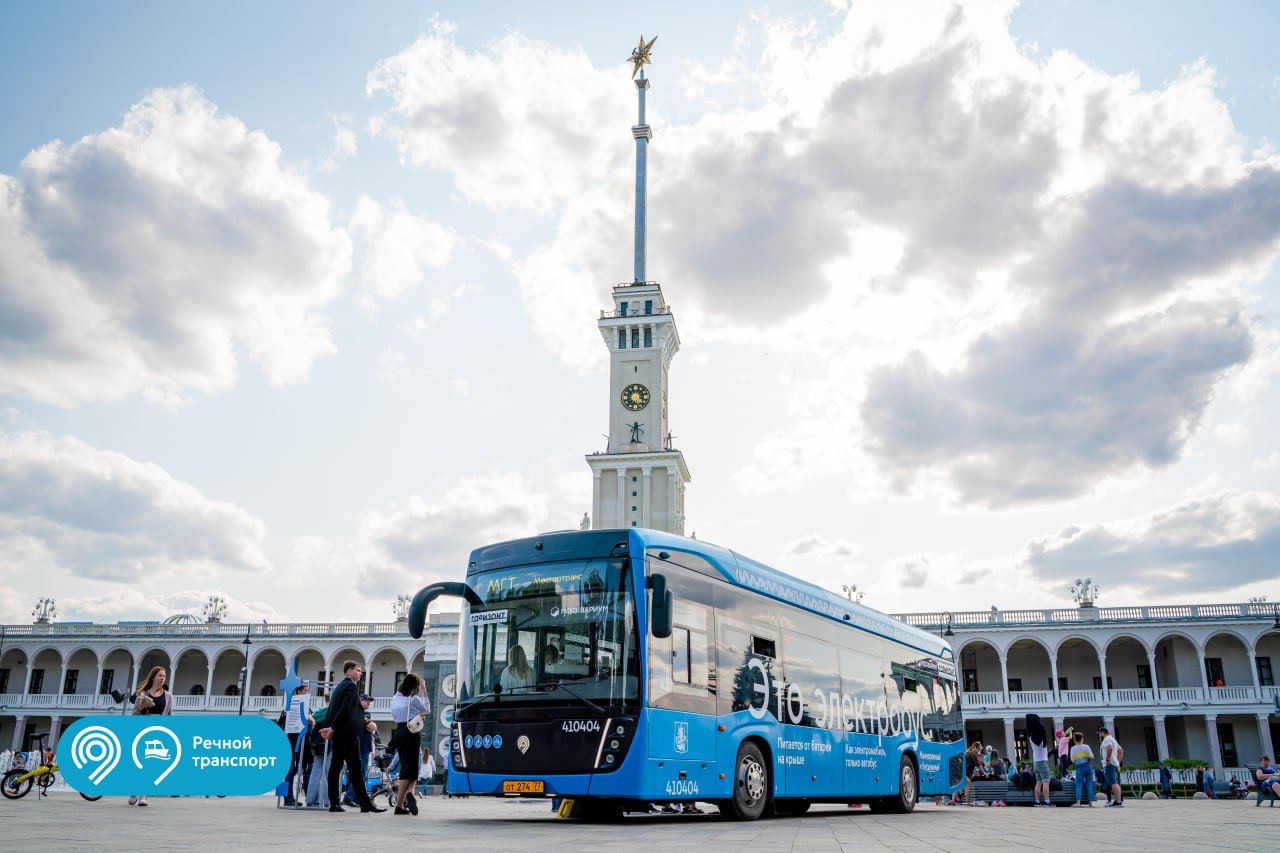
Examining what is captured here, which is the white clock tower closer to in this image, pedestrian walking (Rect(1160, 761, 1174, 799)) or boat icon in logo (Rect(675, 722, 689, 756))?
pedestrian walking (Rect(1160, 761, 1174, 799))

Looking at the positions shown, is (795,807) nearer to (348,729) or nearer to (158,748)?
(348,729)

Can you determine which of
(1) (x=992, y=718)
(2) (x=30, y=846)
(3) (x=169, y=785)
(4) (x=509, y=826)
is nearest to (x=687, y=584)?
(4) (x=509, y=826)

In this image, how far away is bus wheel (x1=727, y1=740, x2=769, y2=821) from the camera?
10.8 metres

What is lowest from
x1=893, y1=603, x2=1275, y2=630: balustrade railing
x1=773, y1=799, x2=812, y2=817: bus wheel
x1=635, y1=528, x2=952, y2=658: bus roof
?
x1=773, y1=799, x2=812, y2=817: bus wheel

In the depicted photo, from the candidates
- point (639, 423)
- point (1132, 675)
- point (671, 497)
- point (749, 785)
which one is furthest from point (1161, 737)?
point (749, 785)

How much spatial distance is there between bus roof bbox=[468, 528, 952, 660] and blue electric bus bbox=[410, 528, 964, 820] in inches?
0.9

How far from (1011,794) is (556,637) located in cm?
1624

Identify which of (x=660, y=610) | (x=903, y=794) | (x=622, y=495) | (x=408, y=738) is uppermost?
(x=622, y=495)

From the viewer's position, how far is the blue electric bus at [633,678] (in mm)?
9703

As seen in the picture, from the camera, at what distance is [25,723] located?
53.8 metres

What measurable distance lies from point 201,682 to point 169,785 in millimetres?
52204

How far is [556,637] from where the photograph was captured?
10078 millimetres

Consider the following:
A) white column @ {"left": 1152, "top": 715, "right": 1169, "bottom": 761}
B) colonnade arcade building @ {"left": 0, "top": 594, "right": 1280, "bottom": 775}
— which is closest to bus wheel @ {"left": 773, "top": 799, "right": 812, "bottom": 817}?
colonnade arcade building @ {"left": 0, "top": 594, "right": 1280, "bottom": 775}
